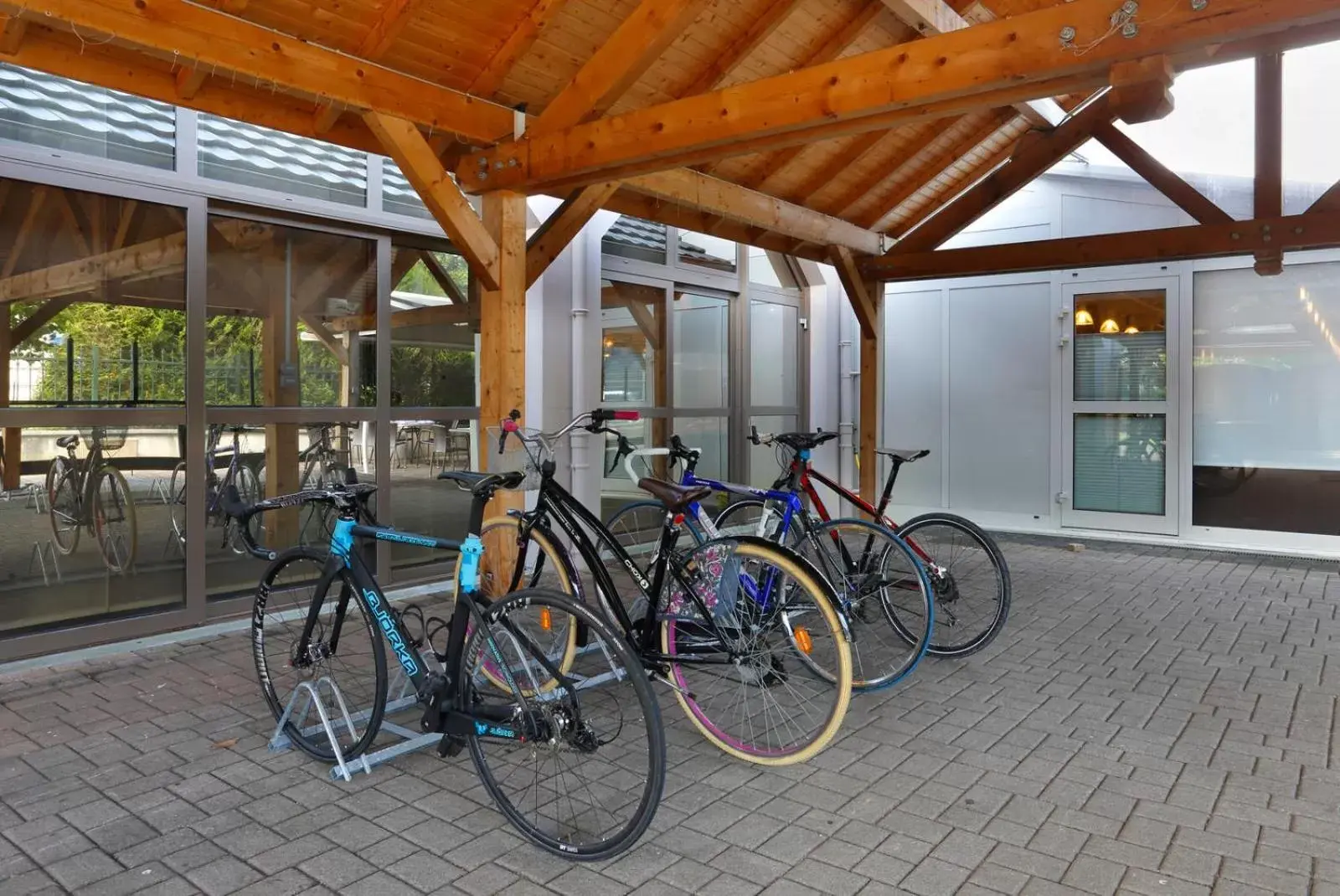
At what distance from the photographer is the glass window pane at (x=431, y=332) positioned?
541 cm

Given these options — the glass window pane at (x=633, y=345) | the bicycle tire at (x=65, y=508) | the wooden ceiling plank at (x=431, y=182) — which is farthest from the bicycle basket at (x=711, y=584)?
the glass window pane at (x=633, y=345)

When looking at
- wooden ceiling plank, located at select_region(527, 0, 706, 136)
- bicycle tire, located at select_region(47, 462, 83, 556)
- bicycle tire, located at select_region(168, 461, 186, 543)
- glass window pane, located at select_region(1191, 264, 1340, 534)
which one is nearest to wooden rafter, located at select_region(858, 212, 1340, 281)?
glass window pane, located at select_region(1191, 264, 1340, 534)

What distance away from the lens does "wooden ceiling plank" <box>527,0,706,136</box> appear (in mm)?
3660

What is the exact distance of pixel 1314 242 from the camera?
5.57 meters

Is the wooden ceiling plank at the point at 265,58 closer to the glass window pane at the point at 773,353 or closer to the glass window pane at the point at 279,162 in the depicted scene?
the glass window pane at the point at 279,162

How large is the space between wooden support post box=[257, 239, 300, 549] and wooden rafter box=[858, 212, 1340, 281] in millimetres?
4380

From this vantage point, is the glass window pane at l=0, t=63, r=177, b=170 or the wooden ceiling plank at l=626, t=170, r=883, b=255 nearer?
the glass window pane at l=0, t=63, r=177, b=170

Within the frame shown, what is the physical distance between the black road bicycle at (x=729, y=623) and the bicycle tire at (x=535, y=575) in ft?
0.04

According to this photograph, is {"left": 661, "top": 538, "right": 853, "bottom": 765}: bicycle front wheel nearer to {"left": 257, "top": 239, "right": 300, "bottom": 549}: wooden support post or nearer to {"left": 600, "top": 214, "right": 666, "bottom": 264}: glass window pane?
{"left": 257, "top": 239, "right": 300, "bottom": 549}: wooden support post

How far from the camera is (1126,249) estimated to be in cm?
608

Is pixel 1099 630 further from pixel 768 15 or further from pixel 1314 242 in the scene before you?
pixel 768 15

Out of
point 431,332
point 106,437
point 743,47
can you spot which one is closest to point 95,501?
point 106,437

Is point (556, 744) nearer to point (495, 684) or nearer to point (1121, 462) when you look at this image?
point (495, 684)

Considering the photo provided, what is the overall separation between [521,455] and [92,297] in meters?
2.23
